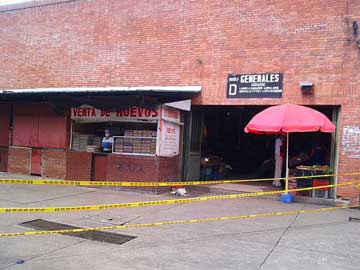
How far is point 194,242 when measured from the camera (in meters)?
5.96

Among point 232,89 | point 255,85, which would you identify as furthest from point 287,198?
point 232,89

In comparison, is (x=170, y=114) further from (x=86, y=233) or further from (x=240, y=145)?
(x=240, y=145)

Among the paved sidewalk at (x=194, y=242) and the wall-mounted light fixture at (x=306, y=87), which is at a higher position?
the wall-mounted light fixture at (x=306, y=87)

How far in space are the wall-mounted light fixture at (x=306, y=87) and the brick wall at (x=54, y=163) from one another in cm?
808

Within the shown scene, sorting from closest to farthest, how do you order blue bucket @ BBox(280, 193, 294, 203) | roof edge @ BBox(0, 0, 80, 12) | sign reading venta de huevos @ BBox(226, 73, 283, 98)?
blue bucket @ BBox(280, 193, 294, 203), sign reading venta de huevos @ BBox(226, 73, 283, 98), roof edge @ BBox(0, 0, 80, 12)

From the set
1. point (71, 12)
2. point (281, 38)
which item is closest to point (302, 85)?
point (281, 38)

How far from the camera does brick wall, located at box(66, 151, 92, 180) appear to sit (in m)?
11.9

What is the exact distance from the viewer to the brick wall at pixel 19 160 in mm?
13477

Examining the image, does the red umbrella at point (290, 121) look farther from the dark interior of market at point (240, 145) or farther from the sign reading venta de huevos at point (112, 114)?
the dark interior of market at point (240, 145)

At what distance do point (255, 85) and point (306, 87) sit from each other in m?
Result: 1.46

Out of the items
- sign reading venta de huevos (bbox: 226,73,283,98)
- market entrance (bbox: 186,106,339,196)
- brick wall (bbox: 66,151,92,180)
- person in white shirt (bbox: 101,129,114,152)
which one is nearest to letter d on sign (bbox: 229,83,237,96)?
sign reading venta de huevos (bbox: 226,73,283,98)

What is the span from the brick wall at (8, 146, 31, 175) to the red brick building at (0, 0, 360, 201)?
45 mm

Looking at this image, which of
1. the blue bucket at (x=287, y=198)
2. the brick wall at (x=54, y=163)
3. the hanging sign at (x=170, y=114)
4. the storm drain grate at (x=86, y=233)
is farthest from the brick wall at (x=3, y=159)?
the blue bucket at (x=287, y=198)

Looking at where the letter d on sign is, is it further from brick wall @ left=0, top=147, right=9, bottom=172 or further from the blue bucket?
brick wall @ left=0, top=147, right=9, bottom=172
